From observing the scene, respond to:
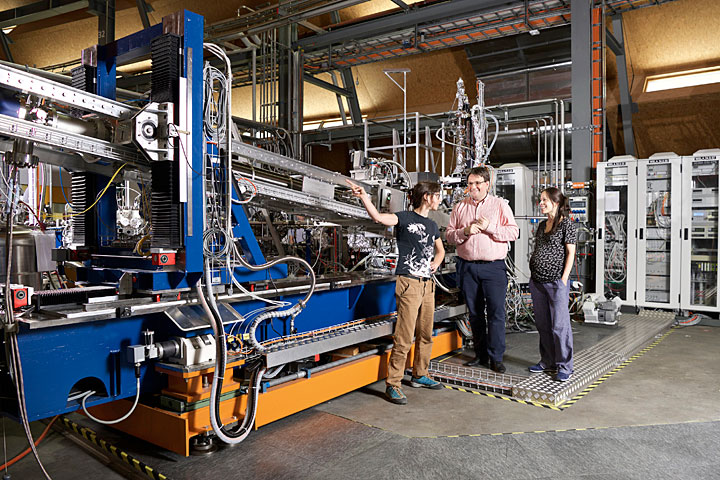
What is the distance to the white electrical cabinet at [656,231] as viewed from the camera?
788 centimetres

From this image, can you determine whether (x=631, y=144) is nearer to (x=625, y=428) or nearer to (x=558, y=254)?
(x=558, y=254)

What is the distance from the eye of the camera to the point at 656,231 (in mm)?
8062

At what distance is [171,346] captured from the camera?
118 inches

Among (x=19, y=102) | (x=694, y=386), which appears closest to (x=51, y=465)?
(x=19, y=102)

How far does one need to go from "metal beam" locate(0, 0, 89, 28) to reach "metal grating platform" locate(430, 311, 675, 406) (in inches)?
379

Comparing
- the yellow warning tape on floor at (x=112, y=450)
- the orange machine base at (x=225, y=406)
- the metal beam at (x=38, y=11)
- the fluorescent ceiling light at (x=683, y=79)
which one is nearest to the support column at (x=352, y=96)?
the metal beam at (x=38, y=11)

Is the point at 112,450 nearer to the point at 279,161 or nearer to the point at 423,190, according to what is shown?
the point at 279,161

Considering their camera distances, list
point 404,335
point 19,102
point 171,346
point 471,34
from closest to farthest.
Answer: point 19,102
point 171,346
point 404,335
point 471,34

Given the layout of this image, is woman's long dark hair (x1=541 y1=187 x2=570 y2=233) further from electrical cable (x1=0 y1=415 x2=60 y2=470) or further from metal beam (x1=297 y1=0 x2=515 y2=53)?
metal beam (x1=297 y1=0 x2=515 y2=53)

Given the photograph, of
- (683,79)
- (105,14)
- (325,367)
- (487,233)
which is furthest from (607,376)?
(105,14)

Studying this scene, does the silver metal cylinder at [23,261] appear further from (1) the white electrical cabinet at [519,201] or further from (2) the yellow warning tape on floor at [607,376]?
(1) the white electrical cabinet at [519,201]

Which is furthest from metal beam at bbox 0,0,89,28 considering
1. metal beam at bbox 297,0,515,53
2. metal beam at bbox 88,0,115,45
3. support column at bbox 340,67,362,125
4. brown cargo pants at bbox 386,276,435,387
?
brown cargo pants at bbox 386,276,435,387

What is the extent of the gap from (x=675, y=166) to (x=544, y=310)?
188 inches

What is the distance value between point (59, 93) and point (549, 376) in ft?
13.4
